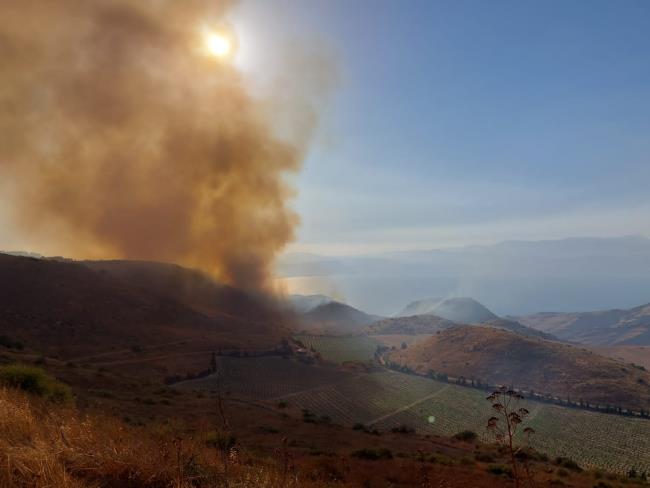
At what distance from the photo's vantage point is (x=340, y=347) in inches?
4144

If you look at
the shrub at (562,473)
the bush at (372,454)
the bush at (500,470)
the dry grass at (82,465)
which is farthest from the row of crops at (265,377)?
the dry grass at (82,465)

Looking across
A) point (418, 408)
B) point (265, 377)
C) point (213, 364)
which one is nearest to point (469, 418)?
point (418, 408)

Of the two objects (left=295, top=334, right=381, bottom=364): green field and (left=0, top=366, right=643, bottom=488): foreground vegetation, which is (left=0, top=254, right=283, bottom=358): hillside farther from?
(left=0, top=366, right=643, bottom=488): foreground vegetation

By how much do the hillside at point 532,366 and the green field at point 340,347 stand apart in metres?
8.54

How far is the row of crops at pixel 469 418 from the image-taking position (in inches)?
1679

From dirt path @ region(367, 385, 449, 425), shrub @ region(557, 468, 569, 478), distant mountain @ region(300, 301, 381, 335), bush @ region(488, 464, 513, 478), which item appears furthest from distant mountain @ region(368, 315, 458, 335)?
bush @ region(488, 464, 513, 478)

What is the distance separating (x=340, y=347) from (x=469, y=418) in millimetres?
53788

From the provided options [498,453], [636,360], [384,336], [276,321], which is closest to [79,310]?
[276,321]

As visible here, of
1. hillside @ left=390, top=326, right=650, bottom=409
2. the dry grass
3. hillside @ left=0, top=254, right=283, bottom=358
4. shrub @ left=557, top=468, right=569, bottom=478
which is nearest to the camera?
the dry grass

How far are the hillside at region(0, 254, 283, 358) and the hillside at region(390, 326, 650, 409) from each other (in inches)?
1652

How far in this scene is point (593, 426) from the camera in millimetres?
54375

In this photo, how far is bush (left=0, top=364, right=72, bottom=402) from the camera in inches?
653

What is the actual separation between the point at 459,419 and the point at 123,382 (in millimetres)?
40886

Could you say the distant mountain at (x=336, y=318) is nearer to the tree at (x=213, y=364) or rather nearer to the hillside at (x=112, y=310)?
the hillside at (x=112, y=310)
